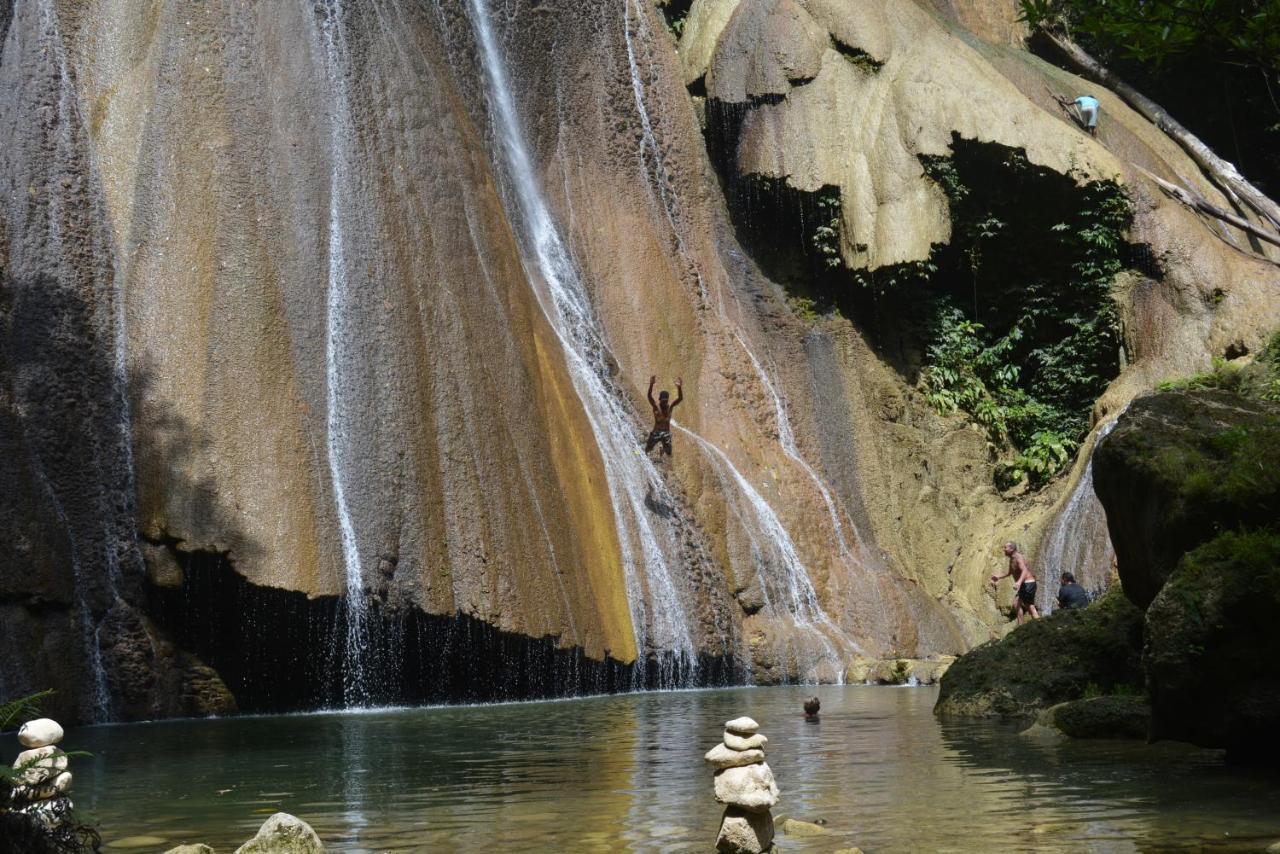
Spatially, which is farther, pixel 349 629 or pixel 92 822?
pixel 349 629

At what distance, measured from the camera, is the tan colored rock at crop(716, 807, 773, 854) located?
616 centimetres

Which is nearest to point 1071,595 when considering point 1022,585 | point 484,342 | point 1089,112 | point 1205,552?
point 1022,585

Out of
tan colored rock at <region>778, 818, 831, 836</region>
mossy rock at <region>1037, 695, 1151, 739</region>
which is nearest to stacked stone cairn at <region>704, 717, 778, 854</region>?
tan colored rock at <region>778, 818, 831, 836</region>

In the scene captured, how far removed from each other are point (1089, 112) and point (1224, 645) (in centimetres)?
2429

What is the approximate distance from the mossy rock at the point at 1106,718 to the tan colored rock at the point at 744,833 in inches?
215

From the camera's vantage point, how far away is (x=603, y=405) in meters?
22.9

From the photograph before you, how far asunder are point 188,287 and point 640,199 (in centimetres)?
1261

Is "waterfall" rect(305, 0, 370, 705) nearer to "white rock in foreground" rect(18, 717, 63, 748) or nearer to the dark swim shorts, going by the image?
the dark swim shorts

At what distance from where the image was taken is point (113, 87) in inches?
757

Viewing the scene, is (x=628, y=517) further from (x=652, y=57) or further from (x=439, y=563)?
(x=652, y=57)

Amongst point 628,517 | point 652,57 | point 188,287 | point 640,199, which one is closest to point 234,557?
point 188,287

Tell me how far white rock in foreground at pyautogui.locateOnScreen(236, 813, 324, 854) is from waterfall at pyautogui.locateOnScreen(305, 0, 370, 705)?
34.7 ft

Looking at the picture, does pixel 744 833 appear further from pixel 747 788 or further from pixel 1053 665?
pixel 1053 665

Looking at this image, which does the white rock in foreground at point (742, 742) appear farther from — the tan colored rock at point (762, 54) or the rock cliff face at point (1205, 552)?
the tan colored rock at point (762, 54)
